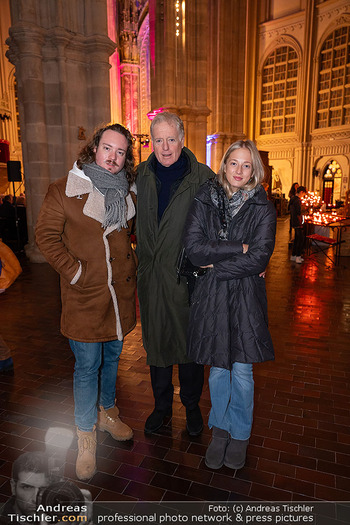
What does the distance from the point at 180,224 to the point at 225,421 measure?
136cm

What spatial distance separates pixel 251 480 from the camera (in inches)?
96.6

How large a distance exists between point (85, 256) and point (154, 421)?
141 cm

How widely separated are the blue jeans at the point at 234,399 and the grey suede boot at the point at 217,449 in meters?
0.04

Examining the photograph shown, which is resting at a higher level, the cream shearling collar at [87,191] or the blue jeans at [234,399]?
the cream shearling collar at [87,191]

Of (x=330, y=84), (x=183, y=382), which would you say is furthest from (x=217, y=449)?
(x=330, y=84)

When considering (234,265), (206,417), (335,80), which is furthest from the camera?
(335,80)

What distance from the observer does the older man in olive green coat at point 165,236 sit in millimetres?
2615

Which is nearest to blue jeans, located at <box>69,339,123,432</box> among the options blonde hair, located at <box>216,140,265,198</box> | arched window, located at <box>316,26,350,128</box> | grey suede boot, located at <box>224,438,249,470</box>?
grey suede boot, located at <box>224,438,249,470</box>

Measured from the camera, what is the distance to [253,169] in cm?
238

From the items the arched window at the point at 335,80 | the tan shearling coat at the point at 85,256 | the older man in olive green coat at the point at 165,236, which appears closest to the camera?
the tan shearling coat at the point at 85,256

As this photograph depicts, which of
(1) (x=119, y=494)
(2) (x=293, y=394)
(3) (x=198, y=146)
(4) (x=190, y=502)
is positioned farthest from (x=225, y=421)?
(3) (x=198, y=146)

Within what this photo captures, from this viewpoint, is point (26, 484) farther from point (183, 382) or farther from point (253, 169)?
point (253, 169)

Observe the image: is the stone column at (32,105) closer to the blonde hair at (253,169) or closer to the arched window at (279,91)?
the blonde hair at (253,169)

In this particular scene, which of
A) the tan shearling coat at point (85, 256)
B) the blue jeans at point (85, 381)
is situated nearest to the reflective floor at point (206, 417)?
the blue jeans at point (85, 381)
